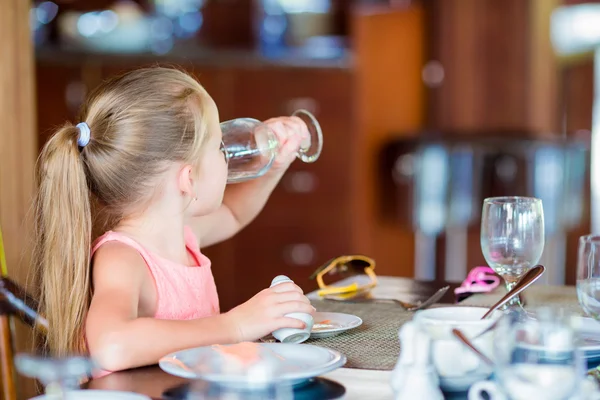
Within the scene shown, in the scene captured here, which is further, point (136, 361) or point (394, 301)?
point (394, 301)

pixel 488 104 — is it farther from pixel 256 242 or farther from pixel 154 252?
pixel 154 252

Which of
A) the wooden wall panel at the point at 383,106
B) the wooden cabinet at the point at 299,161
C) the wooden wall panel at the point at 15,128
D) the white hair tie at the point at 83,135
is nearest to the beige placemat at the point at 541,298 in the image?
the white hair tie at the point at 83,135

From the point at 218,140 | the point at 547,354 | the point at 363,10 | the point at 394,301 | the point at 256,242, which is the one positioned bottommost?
the point at 256,242

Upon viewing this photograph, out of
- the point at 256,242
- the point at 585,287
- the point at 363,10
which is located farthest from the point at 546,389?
the point at 363,10

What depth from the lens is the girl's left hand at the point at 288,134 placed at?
58.0 inches

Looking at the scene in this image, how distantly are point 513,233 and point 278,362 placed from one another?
0.47m

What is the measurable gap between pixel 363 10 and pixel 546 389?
3.66m

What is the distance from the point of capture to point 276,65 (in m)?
3.91

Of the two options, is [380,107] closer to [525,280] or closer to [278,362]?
[525,280]

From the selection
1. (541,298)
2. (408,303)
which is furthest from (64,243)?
(541,298)

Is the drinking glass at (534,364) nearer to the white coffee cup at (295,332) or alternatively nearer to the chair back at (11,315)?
the white coffee cup at (295,332)

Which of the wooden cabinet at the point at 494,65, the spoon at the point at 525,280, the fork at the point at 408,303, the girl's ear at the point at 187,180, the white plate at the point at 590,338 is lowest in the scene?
the fork at the point at 408,303

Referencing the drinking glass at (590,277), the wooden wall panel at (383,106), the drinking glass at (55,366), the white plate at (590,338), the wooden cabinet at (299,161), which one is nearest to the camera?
the drinking glass at (55,366)

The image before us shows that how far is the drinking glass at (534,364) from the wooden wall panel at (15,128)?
1781mm
